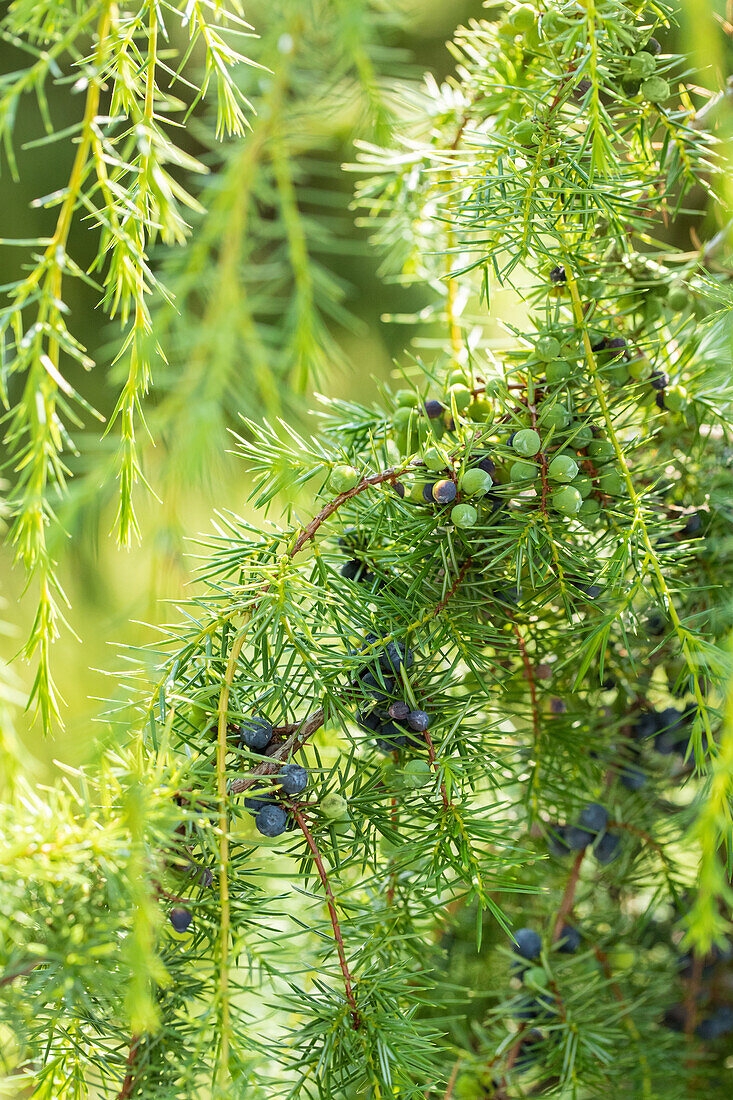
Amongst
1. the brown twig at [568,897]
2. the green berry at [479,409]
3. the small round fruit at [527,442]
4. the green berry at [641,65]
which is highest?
the green berry at [641,65]

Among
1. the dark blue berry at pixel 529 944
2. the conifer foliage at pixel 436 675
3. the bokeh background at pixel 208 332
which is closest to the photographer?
the conifer foliage at pixel 436 675

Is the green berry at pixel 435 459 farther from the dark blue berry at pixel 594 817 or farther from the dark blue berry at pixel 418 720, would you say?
the dark blue berry at pixel 594 817

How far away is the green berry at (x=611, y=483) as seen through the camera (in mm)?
258

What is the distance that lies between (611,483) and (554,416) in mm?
30

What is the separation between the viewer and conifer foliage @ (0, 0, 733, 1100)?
0.71 ft

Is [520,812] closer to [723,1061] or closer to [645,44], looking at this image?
[723,1061]

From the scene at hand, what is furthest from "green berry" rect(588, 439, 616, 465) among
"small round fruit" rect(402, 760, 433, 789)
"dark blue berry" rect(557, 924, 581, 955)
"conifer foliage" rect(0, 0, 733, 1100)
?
"dark blue berry" rect(557, 924, 581, 955)

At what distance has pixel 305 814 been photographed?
0.83 ft

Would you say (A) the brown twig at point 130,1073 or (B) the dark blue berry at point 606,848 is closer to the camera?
(A) the brown twig at point 130,1073

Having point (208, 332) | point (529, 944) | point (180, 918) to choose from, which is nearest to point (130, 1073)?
point (180, 918)

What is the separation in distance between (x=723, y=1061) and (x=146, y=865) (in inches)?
13.2

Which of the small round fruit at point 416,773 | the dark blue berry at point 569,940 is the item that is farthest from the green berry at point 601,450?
the dark blue berry at point 569,940

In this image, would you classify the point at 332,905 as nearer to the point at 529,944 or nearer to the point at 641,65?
the point at 529,944

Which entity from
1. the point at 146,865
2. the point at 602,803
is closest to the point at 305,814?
the point at 146,865
